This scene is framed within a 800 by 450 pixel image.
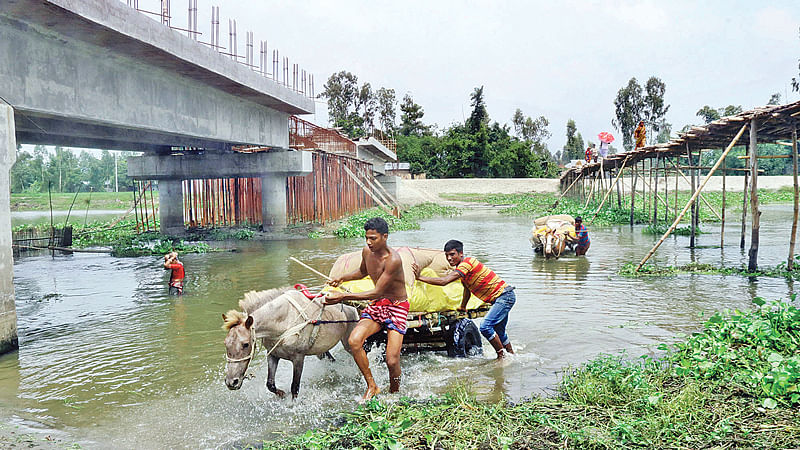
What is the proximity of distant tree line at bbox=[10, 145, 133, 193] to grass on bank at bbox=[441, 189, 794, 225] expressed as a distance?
2873 cm

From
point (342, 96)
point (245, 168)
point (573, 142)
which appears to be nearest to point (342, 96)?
point (342, 96)

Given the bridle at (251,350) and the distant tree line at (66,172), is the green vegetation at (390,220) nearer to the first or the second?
the bridle at (251,350)

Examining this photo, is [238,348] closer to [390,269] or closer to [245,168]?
[390,269]

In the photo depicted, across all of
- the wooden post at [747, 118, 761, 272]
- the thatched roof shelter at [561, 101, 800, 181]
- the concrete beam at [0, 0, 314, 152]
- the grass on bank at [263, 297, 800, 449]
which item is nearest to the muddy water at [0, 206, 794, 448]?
the grass on bank at [263, 297, 800, 449]

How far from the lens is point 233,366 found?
5145 mm

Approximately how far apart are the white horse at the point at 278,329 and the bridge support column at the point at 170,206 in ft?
68.1

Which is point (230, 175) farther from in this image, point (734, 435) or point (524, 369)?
point (734, 435)

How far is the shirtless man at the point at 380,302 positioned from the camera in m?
5.77

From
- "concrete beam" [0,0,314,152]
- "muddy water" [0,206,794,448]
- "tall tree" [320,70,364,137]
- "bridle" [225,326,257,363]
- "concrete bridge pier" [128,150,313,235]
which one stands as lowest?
"muddy water" [0,206,794,448]

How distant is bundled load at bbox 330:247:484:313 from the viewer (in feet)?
23.0

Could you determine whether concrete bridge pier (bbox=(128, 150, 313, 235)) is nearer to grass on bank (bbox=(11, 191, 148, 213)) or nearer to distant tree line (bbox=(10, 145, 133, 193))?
distant tree line (bbox=(10, 145, 133, 193))

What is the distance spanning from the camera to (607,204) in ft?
111

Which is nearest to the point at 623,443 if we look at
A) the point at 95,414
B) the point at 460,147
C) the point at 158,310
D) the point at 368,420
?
the point at 368,420

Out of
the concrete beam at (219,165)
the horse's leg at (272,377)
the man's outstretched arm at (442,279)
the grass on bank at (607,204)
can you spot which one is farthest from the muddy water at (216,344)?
the grass on bank at (607,204)
